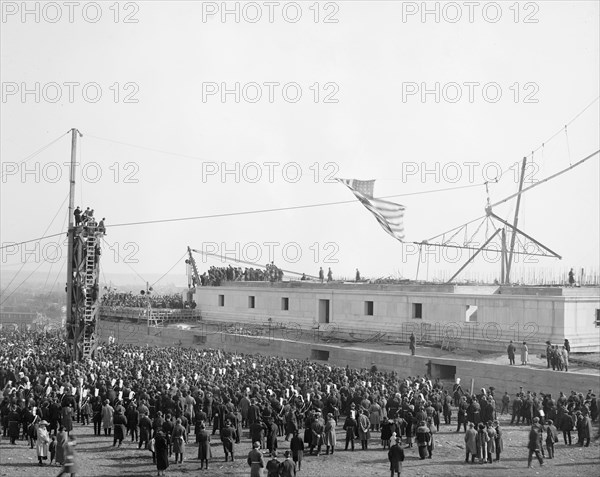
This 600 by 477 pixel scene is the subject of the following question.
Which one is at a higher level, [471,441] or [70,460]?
[70,460]

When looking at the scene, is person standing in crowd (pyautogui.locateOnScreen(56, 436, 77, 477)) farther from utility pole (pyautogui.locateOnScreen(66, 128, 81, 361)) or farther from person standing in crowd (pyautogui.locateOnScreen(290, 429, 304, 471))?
utility pole (pyautogui.locateOnScreen(66, 128, 81, 361))

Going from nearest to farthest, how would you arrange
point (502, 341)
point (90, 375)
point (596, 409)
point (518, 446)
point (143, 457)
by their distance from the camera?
1. point (143, 457)
2. point (518, 446)
3. point (596, 409)
4. point (90, 375)
5. point (502, 341)

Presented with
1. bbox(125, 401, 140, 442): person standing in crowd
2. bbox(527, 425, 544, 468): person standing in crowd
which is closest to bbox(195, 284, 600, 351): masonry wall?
bbox(527, 425, 544, 468): person standing in crowd

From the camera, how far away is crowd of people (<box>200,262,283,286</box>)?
52.0 meters

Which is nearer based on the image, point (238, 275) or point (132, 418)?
point (132, 418)

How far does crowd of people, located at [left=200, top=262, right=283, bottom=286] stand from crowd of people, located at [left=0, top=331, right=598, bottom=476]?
83.1 ft

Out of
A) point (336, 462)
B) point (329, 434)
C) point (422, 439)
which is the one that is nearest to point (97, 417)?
point (329, 434)

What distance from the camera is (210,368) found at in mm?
28281

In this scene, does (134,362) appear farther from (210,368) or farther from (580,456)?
(580,456)

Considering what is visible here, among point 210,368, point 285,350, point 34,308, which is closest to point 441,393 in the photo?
point 210,368

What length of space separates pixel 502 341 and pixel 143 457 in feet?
62.2

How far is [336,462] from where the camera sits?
707 inches

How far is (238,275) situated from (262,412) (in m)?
34.6

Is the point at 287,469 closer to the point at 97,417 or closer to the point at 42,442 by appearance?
the point at 42,442
